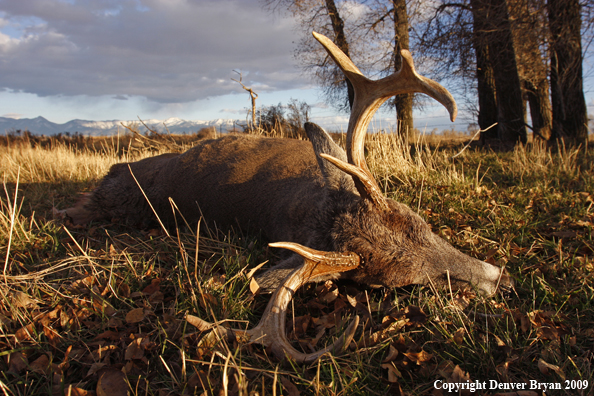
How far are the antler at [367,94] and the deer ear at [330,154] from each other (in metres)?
0.28

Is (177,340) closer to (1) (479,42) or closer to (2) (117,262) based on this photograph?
(2) (117,262)

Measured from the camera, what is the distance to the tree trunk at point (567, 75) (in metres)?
8.30

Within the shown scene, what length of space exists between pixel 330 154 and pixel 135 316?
199 centimetres

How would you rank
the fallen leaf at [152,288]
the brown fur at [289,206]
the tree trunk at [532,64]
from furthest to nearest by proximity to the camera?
the tree trunk at [532,64], the fallen leaf at [152,288], the brown fur at [289,206]

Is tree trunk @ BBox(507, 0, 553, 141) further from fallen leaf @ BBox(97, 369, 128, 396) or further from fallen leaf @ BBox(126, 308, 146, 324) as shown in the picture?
fallen leaf @ BBox(97, 369, 128, 396)

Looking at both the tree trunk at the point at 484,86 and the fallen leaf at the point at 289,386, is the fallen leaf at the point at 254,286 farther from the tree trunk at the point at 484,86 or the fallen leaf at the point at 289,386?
the tree trunk at the point at 484,86

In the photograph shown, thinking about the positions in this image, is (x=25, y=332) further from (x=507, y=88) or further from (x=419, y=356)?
(x=507, y=88)

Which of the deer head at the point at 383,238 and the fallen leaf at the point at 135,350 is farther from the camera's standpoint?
the deer head at the point at 383,238

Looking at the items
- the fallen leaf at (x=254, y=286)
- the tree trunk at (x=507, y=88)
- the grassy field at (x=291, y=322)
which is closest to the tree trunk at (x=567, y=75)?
the tree trunk at (x=507, y=88)

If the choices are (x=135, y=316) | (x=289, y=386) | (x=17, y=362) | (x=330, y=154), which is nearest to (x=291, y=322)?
(x=289, y=386)

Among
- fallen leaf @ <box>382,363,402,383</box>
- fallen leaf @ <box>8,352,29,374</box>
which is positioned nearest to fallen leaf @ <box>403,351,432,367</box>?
fallen leaf @ <box>382,363,402,383</box>

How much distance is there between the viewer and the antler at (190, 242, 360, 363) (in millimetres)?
1924

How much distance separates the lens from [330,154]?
3.03 m

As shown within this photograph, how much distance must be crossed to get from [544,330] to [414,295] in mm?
798
